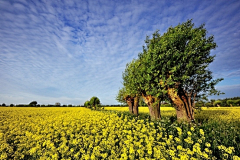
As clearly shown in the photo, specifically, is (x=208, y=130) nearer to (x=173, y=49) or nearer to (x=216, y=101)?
(x=173, y=49)

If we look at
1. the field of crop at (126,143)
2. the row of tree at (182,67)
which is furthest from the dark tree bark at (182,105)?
the field of crop at (126,143)

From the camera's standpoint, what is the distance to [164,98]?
14.4 m

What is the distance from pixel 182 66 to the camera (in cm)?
1193

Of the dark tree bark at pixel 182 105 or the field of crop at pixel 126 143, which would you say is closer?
the field of crop at pixel 126 143

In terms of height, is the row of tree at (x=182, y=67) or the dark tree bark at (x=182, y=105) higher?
the row of tree at (x=182, y=67)

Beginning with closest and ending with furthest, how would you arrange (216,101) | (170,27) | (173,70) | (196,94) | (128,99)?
(173,70)
(196,94)
(170,27)
(128,99)
(216,101)

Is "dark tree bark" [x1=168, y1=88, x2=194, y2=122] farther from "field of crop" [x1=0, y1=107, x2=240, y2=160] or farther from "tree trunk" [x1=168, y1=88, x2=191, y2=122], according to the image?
"field of crop" [x1=0, y1=107, x2=240, y2=160]

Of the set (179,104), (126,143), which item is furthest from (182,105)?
(126,143)

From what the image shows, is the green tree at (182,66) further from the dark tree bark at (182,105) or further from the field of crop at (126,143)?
the field of crop at (126,143)

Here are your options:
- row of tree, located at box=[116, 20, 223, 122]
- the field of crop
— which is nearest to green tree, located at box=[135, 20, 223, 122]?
row of tree, located at box=[116, 20, 223, 122]

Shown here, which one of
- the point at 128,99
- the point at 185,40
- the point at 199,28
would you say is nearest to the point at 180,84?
the point at 185,40

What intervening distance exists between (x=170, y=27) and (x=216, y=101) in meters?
63.9

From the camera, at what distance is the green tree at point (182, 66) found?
11.1 meters

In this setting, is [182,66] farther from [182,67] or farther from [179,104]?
[179,104]
